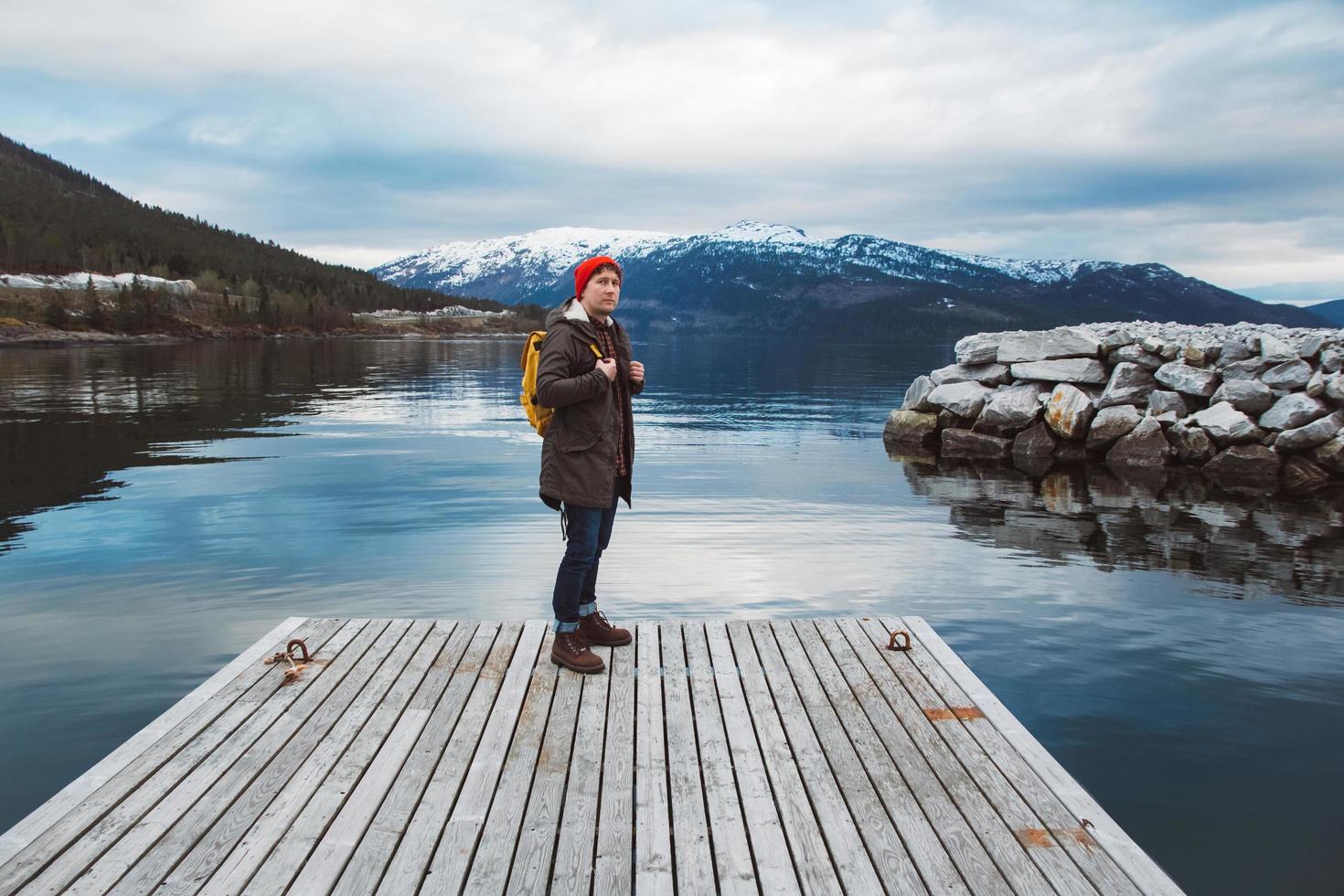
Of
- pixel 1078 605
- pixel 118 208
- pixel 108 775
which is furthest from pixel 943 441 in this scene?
pixel 118 208

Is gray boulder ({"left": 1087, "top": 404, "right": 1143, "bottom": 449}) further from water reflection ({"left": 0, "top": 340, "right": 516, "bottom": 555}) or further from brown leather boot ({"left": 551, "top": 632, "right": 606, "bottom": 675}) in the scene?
water reflection ({"left": 0, "top": 340, "right": 516, "bottom": 555})

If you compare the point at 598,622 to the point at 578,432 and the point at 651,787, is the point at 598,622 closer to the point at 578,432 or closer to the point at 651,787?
the point at 578,432

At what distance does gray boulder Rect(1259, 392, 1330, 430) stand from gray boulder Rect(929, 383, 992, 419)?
6109 millimetres

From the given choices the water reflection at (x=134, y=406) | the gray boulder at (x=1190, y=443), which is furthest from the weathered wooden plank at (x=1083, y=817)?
the gray boulder at (x=1190, y=443)

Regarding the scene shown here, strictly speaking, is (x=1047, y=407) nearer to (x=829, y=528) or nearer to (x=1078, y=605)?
(x=829, y=528)

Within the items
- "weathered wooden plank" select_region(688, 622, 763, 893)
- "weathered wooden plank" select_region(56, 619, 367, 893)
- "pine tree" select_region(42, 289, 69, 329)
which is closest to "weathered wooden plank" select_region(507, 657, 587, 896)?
"weathered wooden plank" select_region(688, 622, 763, 893)

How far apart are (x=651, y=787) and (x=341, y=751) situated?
1770 millimetres

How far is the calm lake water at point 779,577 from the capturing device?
6402mm

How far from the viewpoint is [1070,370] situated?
21828mm

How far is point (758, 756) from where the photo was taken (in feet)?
16.2

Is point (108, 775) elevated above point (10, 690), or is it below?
Result: above

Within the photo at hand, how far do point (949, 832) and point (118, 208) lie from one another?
231711mm

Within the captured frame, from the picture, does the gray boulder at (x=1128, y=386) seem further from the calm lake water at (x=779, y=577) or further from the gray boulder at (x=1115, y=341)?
the calm lake water at (x=779, y=577)

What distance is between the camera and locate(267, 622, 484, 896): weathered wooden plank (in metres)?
3.81
